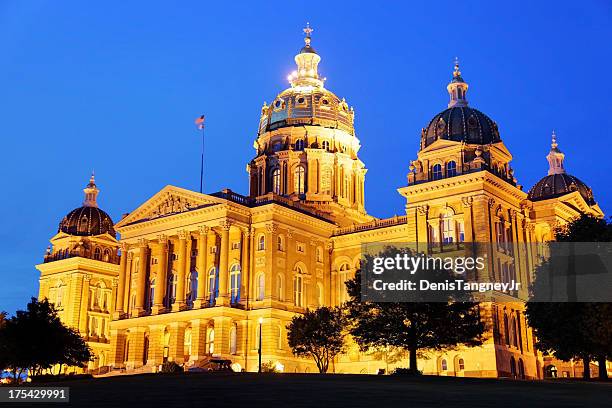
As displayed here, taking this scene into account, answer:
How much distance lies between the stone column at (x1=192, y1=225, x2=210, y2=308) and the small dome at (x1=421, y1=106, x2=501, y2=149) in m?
22.3

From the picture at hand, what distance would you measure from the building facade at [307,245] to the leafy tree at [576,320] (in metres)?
11.7

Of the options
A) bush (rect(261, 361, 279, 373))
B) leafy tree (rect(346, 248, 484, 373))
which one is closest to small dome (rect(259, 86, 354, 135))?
bush (rect(261, 361, 279, 373))

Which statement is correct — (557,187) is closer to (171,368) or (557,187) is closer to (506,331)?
(506,331)

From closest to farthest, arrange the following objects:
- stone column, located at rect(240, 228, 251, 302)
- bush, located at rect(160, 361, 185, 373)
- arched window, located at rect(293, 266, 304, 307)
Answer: bush, located at rect(160, 361, 185, 373), stone column, located at rect(240, 228, 251, 302), arched window, located at rect(293, 266, 304, 307)

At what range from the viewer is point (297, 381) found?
39.4 metres

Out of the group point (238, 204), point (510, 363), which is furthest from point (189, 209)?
point (510, 363)

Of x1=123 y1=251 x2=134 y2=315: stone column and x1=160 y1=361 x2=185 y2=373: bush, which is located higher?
x1=123 y1=251 x2=134 y2=315: stone column

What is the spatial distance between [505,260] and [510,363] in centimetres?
899

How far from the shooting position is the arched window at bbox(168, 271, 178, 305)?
77.9m

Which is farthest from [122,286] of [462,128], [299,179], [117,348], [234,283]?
[462,128]

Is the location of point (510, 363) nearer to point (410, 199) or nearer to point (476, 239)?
point (476, 239)

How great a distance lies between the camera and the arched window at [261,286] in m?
72.6

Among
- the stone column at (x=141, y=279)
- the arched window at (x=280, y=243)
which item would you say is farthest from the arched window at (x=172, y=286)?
the arched window at (x=280, y=243)

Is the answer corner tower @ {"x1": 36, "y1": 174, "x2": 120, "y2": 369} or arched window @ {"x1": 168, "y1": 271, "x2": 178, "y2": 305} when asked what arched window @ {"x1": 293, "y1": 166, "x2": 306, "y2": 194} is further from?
corner tower @ {"x1": 36, "y1": 174, "x2": 120, "y2": 369}
